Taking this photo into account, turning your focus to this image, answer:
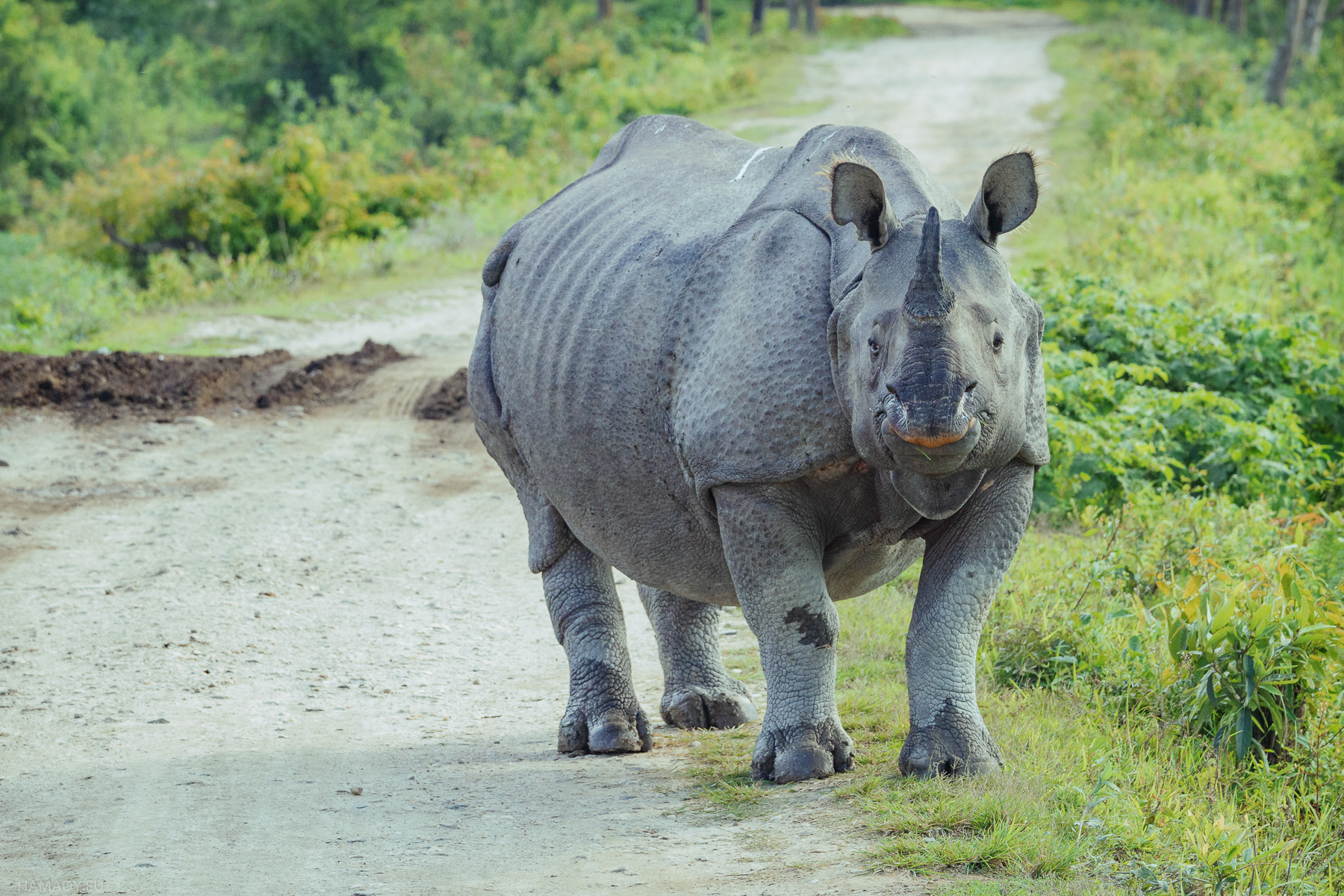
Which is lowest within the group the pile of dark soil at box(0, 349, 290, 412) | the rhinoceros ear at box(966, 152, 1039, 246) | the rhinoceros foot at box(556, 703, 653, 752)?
the pile of dark soil at box(0, 349, 290, 412)

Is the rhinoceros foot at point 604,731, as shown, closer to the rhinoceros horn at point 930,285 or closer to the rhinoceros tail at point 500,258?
the rhinoceros tail at point 500,258

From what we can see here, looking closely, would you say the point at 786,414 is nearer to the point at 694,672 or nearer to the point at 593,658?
the point at 593,658

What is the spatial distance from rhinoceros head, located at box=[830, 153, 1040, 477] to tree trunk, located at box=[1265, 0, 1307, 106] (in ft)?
78.5

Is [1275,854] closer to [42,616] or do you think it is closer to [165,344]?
[42,616]

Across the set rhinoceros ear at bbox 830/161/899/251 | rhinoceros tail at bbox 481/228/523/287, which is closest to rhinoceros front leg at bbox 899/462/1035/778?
rhinoceros ear at bbox 830/161/899/251

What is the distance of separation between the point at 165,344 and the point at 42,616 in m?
6.59

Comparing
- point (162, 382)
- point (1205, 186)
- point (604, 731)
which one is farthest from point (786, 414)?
→ point (1205, 186)

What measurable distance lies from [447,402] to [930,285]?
27.1ft

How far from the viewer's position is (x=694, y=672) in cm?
570

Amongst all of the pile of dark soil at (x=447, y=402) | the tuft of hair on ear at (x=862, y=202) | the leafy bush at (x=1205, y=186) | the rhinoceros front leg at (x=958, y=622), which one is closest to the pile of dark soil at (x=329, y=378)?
the pile of dark soil at (x=447, y=402)

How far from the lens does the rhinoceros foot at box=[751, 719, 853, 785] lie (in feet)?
14.5

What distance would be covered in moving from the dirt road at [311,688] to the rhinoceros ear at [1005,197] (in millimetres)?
1679

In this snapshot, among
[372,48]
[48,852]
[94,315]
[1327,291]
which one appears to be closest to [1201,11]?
[372,48]

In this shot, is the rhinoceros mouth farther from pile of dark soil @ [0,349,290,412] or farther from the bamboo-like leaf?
pile of dark soil @ [0,349,290,412]
